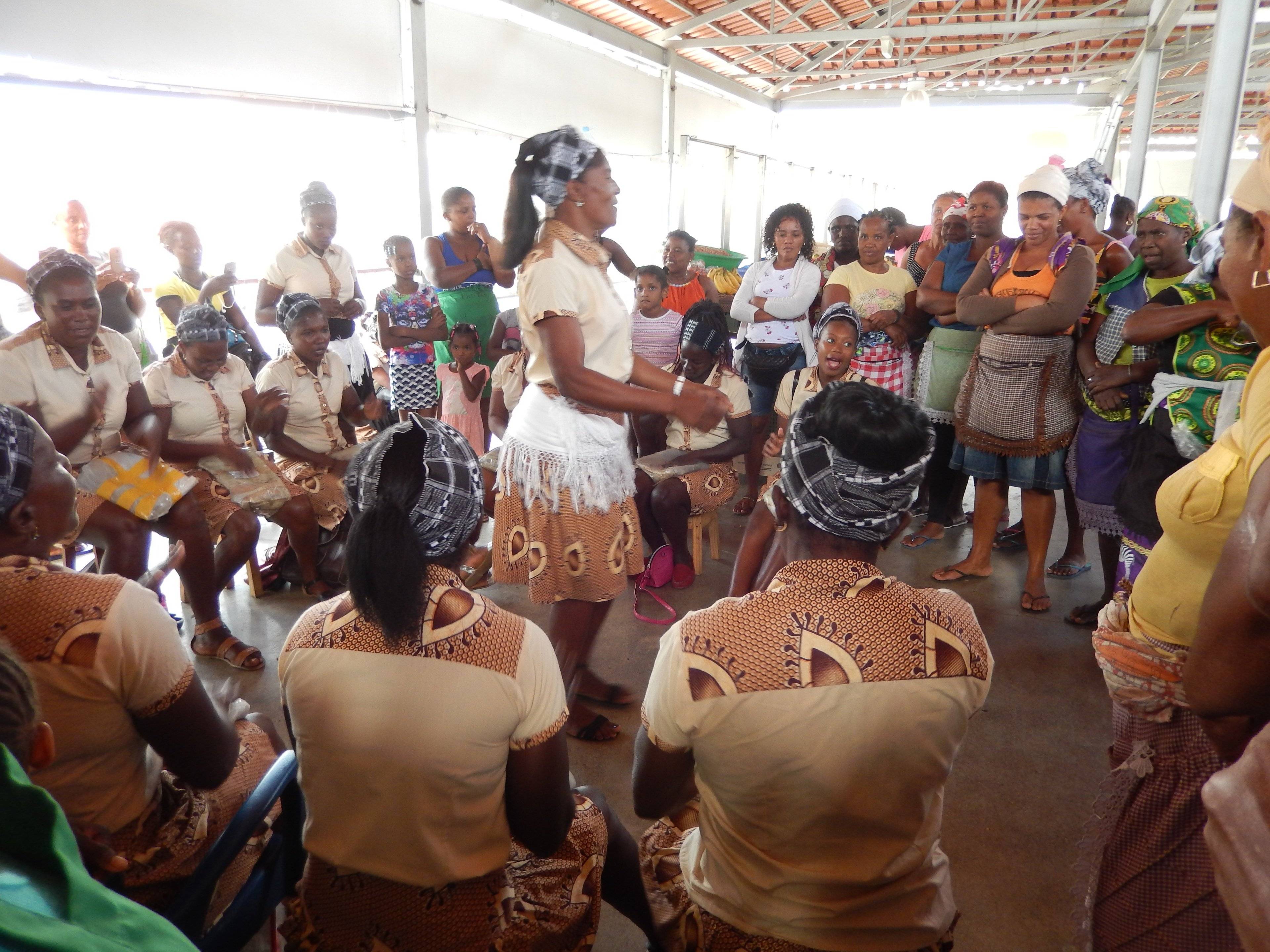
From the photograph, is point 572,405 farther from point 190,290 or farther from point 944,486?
point 190,290

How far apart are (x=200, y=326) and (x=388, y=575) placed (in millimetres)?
2440

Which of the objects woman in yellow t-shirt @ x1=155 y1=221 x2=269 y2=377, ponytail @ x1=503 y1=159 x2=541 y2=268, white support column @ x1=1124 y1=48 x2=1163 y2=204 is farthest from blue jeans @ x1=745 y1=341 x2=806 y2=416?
white support column @ x1=1124 y1=48 x2=1163 y2=204

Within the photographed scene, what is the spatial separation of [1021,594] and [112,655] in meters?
3.43

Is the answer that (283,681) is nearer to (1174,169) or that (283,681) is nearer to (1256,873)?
(1256,873)

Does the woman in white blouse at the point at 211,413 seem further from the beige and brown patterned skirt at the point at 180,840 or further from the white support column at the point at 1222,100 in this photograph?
the white support column at the point at 1222,100

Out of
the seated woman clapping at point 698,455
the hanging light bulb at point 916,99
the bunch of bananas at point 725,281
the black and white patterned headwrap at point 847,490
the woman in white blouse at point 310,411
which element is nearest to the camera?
the black and white patterned headwrap at point 847,490

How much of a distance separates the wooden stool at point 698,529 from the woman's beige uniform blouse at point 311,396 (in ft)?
5.31

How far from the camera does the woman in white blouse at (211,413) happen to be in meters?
3.12

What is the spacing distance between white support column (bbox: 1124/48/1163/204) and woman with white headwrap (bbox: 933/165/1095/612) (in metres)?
7.23

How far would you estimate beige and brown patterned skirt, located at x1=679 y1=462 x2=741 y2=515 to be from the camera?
370 centimetres

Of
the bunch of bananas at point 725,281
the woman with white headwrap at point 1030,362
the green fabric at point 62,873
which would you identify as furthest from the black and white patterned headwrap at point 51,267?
the bunch of bananas at point 725,281

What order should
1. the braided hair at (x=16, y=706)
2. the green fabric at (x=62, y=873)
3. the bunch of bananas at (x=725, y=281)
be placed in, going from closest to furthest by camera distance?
the green fabric at (x=62, y=873) → the braided hair at (x=16, y=706) → the bunch of bananas at (x=725, y=281)

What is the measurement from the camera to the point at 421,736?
118 cm

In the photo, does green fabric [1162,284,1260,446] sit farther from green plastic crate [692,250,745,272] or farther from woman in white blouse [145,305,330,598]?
green plastic crate [692,250,745,272]
